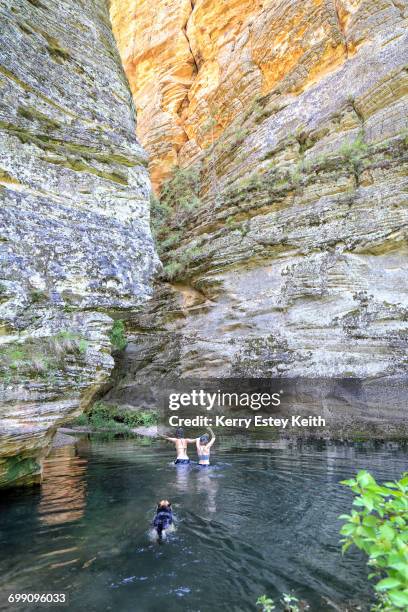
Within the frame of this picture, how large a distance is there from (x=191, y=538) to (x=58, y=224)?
589cm

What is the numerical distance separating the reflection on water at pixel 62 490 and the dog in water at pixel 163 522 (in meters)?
1.63

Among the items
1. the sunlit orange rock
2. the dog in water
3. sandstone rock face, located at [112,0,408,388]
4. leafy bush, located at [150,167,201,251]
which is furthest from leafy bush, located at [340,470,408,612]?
the sunlit orange rock

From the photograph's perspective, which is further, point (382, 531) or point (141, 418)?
point (141, 418)

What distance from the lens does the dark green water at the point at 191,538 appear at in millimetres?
3732

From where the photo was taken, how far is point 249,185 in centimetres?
1650

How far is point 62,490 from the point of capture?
26.0ft

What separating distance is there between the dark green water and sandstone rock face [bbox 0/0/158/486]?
141cm

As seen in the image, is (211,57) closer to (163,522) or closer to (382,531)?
(163,522)

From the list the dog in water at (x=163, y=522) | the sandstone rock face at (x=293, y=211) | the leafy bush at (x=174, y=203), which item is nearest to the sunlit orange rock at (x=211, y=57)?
the sandstone rock face at (x=293, y=211)

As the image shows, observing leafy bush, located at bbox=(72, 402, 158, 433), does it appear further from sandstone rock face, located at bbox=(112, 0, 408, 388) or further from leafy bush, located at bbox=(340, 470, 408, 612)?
leafy bush, located at bbox=(340, 470, 408, 612)

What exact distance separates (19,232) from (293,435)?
1045 centimetres

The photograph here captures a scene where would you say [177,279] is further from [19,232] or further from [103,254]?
[19,232]

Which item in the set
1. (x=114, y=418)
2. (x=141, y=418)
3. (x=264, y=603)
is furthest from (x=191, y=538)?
(x=114, y=418)

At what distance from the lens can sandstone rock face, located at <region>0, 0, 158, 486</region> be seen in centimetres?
642
